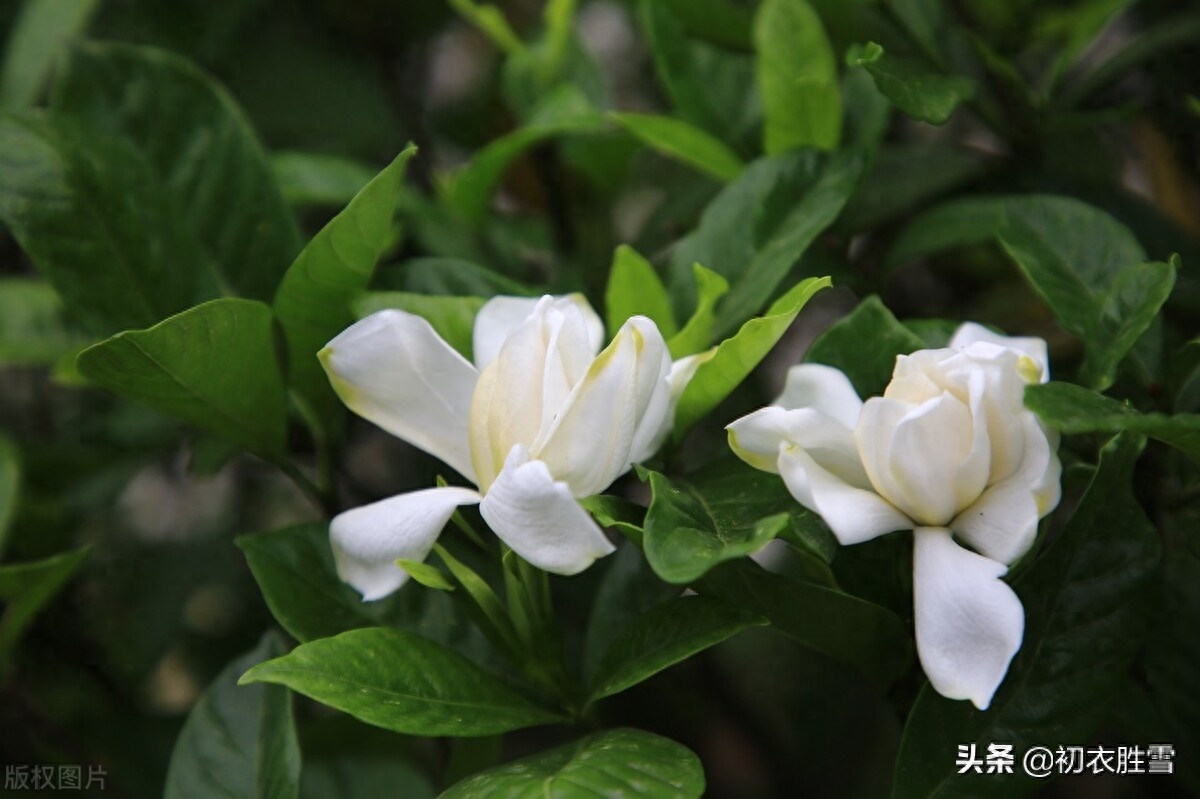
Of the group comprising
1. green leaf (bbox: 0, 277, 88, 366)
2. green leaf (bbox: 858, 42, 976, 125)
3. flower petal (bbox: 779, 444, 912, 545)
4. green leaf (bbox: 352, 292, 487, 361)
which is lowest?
green leaf (bbox: 0, 277, 88, 366)

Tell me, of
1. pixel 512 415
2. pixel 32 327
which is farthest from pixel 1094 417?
pixel 32 327

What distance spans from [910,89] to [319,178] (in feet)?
1.75

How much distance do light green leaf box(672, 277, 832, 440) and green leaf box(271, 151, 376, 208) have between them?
436 mm

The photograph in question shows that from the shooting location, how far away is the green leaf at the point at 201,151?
801mm

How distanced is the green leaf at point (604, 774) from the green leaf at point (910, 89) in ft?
1.29

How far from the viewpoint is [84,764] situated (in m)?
0.95

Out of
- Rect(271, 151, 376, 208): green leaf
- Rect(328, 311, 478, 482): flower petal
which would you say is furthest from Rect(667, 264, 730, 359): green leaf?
Rect(271, 151, 376, 208): green leaf

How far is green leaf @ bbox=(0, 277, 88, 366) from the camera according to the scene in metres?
0.96

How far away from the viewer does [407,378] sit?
605 millimetres

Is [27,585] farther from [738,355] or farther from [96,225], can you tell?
[738,355]

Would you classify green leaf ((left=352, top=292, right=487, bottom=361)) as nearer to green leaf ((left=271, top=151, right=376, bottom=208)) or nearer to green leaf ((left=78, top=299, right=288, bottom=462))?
green leaf ((left=78, top=299, right=288, bottom=462))

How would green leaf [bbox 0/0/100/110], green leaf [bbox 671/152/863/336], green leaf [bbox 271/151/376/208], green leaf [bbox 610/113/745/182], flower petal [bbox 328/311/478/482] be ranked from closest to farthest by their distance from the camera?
flower petal [bbox 328/311/478/482] < green leaf [bbox 671/152/863/336] < green leaf [bbox 610/113/745/182] < green leaf [bbox 271/151/376/208] < green leaf [bbox 0/0/100/110]

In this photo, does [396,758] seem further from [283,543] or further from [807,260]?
[807,260]

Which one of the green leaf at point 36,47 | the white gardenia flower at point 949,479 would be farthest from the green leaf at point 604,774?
the green leaf at point 36,47
